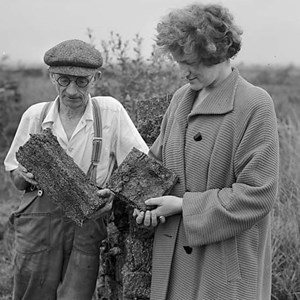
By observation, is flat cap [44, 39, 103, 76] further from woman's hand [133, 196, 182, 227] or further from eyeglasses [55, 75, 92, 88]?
woman's hand [133, 196, 182, 227]

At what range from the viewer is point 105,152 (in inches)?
142

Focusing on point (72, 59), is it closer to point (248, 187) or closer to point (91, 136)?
point (91, 136)

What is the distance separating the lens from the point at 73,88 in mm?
3471

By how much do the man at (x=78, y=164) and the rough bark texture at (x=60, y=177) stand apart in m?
0.12

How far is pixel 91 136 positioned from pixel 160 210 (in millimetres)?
691

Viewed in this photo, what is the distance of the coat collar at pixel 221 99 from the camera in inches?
117

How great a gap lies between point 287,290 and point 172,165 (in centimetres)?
210

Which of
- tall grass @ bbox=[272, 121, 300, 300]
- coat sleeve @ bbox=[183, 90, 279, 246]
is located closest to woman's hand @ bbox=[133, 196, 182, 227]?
coat sleeve @ bbox=[183, 90, 279, 246]

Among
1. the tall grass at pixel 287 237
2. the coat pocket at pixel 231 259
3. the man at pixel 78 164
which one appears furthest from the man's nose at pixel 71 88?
the tall grass at pixel 287 237

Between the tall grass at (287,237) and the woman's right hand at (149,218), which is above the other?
the woman's right hand at (149,218)

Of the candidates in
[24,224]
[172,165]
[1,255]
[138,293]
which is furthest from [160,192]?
[1,255]

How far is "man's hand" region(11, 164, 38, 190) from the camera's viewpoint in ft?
11.6

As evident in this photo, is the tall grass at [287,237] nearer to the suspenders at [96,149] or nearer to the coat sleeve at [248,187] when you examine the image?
the suspenders at [96,149]

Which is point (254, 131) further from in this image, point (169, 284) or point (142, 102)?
point (142, 102)
